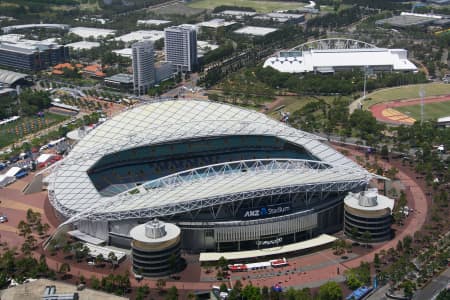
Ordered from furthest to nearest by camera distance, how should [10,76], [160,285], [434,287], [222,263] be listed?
[10,76] → [222,263] → [160,285] → [434,287]

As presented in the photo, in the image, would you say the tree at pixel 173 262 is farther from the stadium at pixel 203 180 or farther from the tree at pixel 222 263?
the tree at pixel 222 263

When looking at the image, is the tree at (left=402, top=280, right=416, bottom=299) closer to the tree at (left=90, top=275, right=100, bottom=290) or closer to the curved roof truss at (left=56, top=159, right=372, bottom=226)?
the curved roof truss at (left=56, top=159, right=372, bottom=226)

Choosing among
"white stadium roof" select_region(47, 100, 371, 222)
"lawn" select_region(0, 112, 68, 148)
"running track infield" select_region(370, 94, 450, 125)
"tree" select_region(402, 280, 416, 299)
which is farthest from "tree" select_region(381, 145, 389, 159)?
"lawn" select_region(0, 112, 68, 148)

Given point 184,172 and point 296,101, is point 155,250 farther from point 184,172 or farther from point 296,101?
point 296,101

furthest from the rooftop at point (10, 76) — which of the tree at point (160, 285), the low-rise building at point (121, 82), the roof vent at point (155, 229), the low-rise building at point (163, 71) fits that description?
the tree at point (160, 285)

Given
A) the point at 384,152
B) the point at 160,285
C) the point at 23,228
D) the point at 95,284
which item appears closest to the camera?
the point at 95,284

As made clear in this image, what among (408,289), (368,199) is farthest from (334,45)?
(408,289)

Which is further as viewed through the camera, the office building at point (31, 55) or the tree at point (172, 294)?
the office building at point (31, 55)
